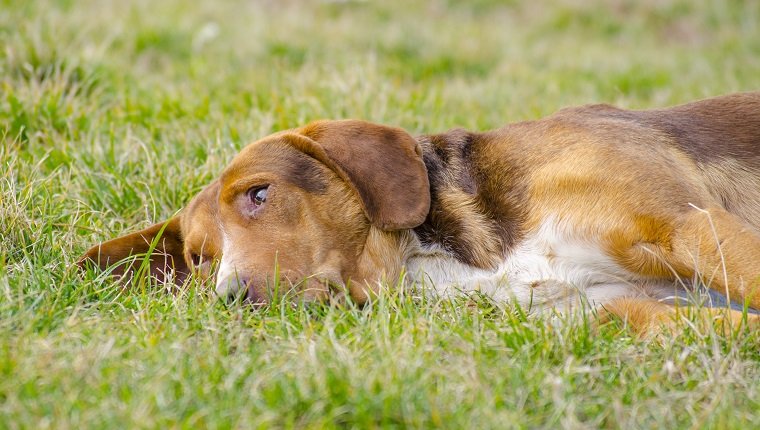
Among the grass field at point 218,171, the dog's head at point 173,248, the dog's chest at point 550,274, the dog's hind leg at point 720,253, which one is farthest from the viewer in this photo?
the dog's head at point 173,248

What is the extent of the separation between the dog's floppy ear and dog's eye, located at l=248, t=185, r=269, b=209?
0.36 meters

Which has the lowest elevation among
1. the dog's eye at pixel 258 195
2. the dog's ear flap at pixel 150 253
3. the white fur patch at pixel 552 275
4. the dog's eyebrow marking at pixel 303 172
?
→ the dog's ear flap at pixel 150 253

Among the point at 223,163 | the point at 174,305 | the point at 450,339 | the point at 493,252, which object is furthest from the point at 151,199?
the point at 450,339

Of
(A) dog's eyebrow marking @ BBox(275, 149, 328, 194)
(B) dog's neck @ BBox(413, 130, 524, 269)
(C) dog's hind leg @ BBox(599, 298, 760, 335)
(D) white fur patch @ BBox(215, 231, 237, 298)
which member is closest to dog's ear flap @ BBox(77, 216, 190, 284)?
(D) white fur patch @ BBox(215, 231, 237, 298)

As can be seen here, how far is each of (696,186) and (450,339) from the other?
1.55 metres

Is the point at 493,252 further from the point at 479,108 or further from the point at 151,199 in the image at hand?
the point at 479,108

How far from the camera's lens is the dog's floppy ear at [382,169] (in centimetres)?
448

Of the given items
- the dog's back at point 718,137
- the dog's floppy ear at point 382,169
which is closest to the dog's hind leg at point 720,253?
the dog's back at point 718,137

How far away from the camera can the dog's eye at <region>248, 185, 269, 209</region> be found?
448 cm

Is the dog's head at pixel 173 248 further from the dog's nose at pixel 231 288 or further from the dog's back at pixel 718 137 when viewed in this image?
the dog's back at pixel 718 137

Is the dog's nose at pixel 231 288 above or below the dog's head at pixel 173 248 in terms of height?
above

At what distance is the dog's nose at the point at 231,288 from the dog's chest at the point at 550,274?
86 centimetres

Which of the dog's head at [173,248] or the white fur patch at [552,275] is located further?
the dog's head at [173,248]

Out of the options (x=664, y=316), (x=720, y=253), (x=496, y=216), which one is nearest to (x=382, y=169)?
(x=496, y=216)
